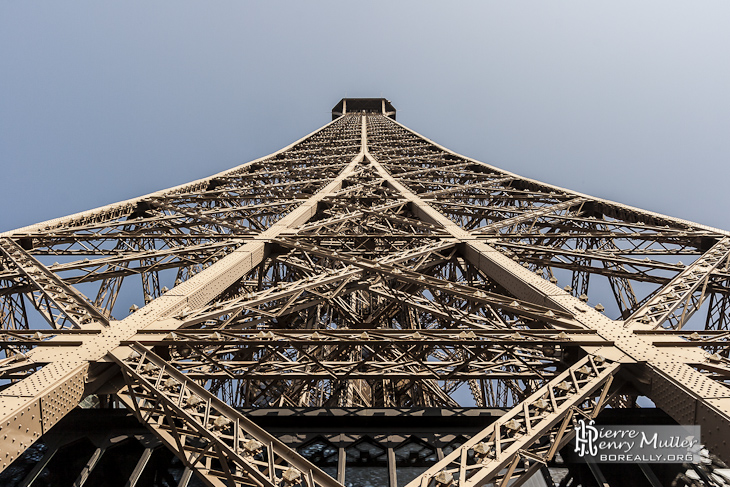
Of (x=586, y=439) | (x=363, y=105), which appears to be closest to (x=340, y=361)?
(x=586, y=439)

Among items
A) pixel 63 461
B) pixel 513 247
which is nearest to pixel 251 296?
pixel 63 461

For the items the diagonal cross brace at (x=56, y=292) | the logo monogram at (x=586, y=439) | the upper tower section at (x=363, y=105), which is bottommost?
the logo monogram at (x=586, y=439)

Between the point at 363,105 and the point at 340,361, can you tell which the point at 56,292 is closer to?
the point at 340,361

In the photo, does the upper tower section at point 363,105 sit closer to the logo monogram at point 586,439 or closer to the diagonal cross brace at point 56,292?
the diagonal cross brace at point 56,292

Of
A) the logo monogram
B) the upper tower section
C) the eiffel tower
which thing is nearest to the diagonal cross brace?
the eiffel tower

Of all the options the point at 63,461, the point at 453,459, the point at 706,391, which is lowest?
Result: the point at 63,461

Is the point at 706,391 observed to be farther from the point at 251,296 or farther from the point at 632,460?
the point at 251,296

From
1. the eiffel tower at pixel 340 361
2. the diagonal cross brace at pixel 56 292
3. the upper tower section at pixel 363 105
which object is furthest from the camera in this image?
the upper tower section at pixel 363 105

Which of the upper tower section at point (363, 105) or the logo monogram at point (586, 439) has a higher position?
the upper tower section at point (363, 105)

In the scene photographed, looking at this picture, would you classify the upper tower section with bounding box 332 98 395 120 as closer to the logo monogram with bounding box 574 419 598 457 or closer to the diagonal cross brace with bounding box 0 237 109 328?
the diagonal cross brace with bounding box 0 237 109 328

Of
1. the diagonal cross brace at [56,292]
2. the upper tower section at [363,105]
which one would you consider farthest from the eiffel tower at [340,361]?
the upper tower section at [363,105]

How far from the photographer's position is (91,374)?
499 centimetres

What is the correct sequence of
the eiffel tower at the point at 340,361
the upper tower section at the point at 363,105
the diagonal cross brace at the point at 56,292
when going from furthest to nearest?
the upper tower section at the point at 363,105
the diagonal cross brace at the point at 56,292
the eiffel tower at the point at 340,361

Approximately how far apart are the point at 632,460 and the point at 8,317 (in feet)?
36.5
